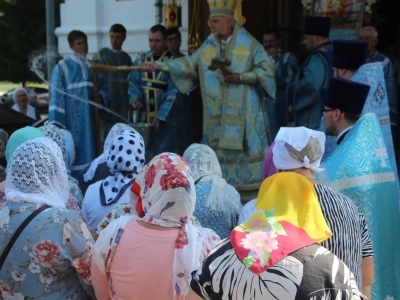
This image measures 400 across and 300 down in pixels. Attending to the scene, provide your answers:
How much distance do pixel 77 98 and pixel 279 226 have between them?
5.78 m

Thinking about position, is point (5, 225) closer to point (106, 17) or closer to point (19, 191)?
point (19, 191)

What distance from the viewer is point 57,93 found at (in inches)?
299

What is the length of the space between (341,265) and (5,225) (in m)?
1.41

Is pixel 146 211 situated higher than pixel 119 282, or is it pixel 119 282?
pixel 146 211

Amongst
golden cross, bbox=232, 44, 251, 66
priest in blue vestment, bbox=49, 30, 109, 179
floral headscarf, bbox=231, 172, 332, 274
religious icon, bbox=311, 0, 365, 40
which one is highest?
religious icon, bbox=311, 0, 365, 40

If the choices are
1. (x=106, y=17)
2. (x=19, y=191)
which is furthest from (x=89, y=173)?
(x=106, y=17)

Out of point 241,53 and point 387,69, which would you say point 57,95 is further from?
point 387,69

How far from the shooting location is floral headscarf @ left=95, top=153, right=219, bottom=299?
101 inches

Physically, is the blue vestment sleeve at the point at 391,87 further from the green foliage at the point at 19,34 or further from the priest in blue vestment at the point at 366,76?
the green foliage at the point at 19,34

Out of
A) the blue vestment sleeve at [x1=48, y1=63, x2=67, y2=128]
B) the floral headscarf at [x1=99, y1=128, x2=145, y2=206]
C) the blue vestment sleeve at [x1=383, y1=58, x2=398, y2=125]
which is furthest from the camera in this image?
the blue vestment sleeve at [x1=48, y1=63, x2=67, y2=128]

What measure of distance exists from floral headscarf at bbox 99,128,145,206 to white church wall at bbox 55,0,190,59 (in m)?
5.50

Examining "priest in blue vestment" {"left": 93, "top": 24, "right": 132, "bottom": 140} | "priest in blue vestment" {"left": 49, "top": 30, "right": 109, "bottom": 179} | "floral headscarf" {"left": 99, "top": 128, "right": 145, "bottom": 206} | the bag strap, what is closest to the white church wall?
"priest in blue vestment" {"left": 93, "top": 24, "right": 132, "bottom": 140}

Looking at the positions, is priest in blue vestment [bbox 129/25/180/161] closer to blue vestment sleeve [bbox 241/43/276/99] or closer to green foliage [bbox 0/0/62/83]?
blue vestment sleeve [bbox 241/43/276/99]

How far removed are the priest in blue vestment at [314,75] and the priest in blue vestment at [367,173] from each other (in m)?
2.59
